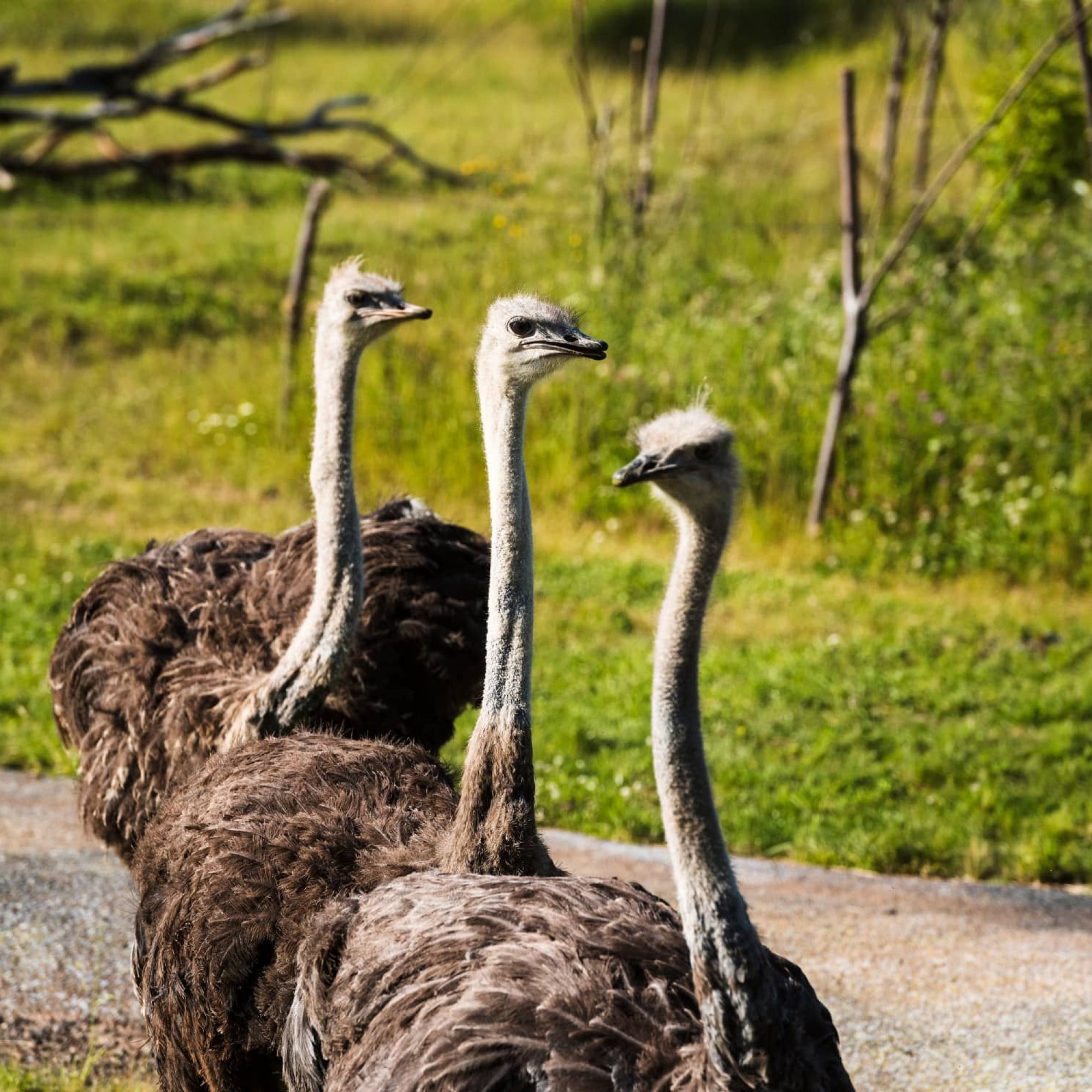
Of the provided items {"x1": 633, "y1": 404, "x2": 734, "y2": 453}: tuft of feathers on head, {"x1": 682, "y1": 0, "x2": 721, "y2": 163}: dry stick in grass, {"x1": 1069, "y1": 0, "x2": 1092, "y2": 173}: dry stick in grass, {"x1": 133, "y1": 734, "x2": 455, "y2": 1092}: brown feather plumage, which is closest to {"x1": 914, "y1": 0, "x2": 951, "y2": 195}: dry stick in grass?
{"x1": 1069, "y1": 0, "x2": 1092, "y2": 173}: dry stick in grass

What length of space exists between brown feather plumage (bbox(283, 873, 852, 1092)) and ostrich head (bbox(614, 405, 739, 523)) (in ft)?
2.51

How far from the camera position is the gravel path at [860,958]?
14.6 feet

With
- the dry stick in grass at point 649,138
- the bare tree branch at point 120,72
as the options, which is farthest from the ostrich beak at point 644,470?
the bare tree branch at point 120,72

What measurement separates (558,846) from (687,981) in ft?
10.1

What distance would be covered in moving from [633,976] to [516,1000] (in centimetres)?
21

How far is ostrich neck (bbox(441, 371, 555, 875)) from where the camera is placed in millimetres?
3400

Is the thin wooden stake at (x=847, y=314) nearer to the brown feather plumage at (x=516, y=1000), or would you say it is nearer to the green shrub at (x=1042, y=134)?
the green shrub at (x=1042, y=134)

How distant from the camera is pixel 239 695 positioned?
453 cm

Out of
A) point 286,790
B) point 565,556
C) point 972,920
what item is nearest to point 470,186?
point 565,556

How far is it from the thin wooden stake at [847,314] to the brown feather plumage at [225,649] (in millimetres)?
4026

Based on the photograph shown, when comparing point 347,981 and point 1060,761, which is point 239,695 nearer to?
point 347,981

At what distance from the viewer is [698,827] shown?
9.05ft

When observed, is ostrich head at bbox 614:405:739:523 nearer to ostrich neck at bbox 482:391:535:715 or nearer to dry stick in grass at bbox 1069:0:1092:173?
ostrich neck at bbox 482:391:535:715

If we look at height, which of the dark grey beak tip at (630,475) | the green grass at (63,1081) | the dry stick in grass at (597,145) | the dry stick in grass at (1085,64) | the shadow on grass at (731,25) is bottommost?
the green grass at (63,1081)
